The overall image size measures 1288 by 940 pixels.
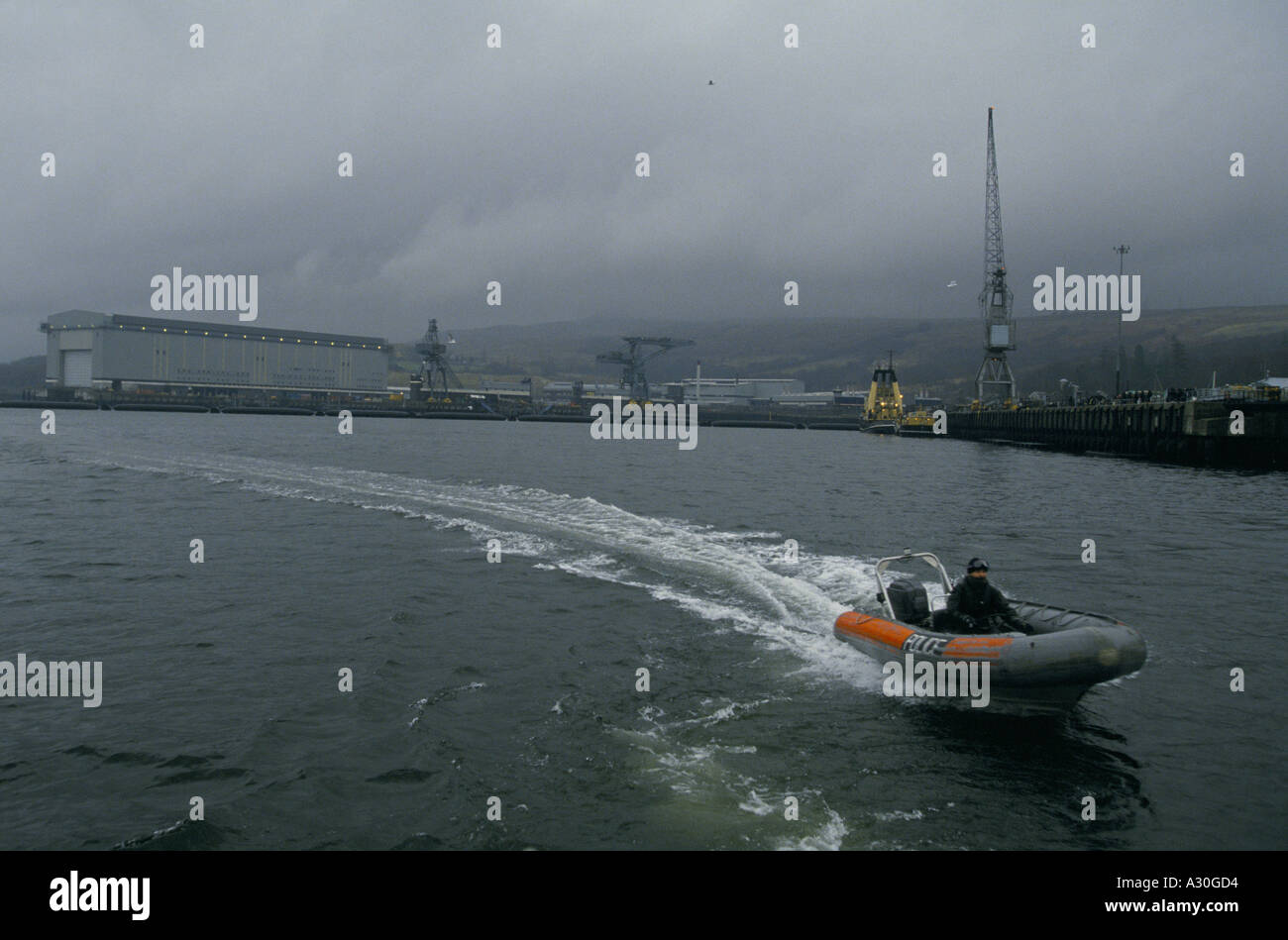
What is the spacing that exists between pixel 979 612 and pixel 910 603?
1724 mm

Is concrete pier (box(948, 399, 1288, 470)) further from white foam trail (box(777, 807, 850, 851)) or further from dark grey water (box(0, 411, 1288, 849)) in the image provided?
white foam trail (box(777, 807, 850, 851))

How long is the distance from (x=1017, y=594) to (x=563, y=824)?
14.5m

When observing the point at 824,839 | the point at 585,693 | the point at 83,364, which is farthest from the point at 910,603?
the point at 83,364

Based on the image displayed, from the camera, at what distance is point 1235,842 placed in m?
9.58

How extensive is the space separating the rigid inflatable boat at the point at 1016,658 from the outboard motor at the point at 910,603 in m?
0.56

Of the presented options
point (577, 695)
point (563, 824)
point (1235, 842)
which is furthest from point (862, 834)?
point (577, 695)

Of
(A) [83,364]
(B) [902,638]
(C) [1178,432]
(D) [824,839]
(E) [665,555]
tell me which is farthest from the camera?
(A) [83,364]

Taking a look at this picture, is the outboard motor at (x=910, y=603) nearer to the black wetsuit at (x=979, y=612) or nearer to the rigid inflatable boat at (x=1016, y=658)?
the rigid inflatable boat at (x=1016, y=658)

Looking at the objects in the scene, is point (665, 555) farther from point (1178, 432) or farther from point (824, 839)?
point (1178, 432)

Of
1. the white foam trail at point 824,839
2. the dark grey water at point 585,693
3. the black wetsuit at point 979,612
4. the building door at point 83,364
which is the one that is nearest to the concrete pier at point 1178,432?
the dark grey water at point 585,693

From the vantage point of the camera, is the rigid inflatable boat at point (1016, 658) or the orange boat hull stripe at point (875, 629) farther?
the orange boat hull stripe at point (875, 629)

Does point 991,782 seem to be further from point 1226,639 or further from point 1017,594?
point 1017,594

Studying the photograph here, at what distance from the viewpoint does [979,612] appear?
13.7m

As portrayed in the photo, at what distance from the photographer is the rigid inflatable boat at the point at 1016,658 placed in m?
12.1
